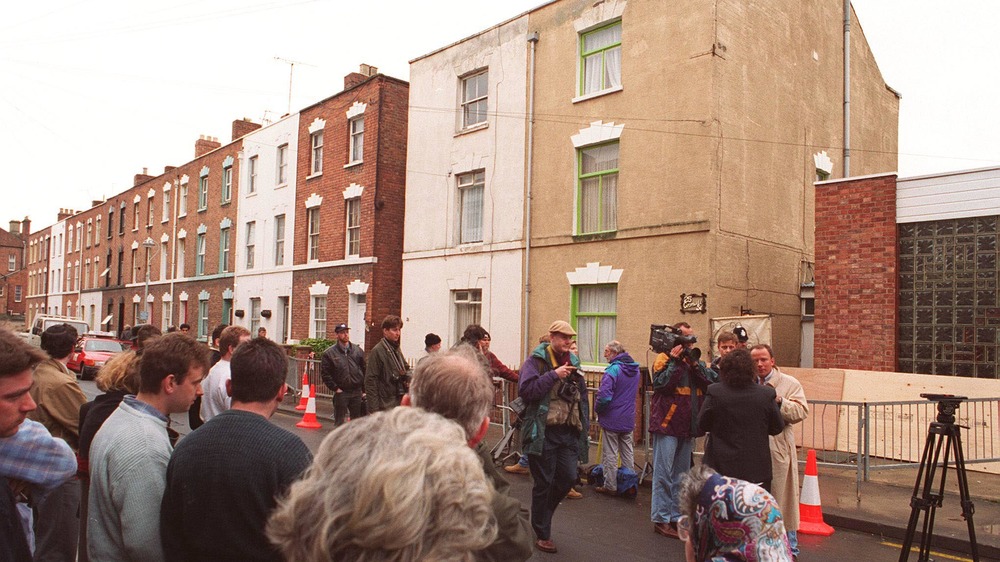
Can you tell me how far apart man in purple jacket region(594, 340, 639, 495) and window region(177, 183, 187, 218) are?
29.3m

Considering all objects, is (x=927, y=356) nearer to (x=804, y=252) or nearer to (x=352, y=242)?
(x=804, y=252)

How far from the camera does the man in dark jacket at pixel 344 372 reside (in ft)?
36.5

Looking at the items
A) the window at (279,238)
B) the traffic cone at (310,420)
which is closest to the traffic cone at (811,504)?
the traffic cone at (310,420)

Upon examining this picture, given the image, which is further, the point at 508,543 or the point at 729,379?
the point at 729,379

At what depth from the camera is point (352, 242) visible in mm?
22516

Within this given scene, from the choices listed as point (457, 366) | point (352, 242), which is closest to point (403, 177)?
point (352, 242)

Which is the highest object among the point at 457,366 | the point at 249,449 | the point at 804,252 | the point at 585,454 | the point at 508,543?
the point at 804,252

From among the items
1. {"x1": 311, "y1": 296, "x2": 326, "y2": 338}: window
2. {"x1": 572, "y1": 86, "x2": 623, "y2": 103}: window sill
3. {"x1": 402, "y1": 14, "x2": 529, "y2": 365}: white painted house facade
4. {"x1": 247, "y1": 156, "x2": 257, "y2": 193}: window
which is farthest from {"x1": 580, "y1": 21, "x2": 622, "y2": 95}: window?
{"x1": 247, "y1": 156, "x2": 257, "y2": 193}: window

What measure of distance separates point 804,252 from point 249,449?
52.7ft

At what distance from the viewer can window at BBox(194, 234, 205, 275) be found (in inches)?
1245

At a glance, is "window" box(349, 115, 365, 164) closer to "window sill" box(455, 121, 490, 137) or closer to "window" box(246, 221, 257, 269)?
"window sill" box(455, 121, 490, 137)

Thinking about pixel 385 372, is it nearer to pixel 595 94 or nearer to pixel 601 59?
pixel 595 94

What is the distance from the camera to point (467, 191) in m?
19.2

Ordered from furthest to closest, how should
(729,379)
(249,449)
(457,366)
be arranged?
(729,379), (457,366), (249,449)
